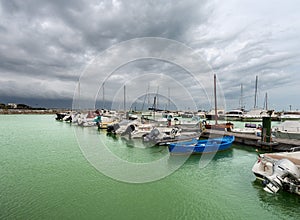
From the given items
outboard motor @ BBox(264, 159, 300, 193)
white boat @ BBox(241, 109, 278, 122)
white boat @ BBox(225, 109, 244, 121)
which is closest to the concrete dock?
outboard motor @ BBox(264, 159, 300, 193)

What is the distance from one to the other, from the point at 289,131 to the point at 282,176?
51.0ft

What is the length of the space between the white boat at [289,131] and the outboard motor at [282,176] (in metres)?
14.6

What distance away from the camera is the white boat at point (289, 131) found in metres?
20.9

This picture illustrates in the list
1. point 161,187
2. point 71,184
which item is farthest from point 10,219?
point 161,187

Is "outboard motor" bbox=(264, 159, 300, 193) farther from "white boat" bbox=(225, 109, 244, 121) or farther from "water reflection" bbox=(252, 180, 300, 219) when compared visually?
"white boat" bbox=(225, 109, 244, 121)

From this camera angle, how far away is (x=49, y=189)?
9.59 m

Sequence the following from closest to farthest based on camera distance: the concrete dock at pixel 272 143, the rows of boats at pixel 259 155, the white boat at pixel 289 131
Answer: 1. the rows of boats at pixel 259 155
2. the concrete dock at pixel 272 143
3. the white boat at pixel 289 131

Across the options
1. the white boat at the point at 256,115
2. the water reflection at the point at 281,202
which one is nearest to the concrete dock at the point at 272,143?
the water reflection at the point at 281,202

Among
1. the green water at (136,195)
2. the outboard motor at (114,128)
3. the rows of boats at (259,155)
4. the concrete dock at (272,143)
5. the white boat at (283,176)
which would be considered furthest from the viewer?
the outboard motor at (114,128)

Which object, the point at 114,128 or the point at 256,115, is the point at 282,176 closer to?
the point at 114,128

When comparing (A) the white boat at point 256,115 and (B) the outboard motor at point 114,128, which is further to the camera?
(A) the white boat at point 256,115

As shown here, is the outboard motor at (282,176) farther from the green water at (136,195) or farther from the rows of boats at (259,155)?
the green water at (136,195)

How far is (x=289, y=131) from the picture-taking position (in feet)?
70.5

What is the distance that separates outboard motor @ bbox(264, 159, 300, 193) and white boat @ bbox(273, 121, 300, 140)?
577 inches
